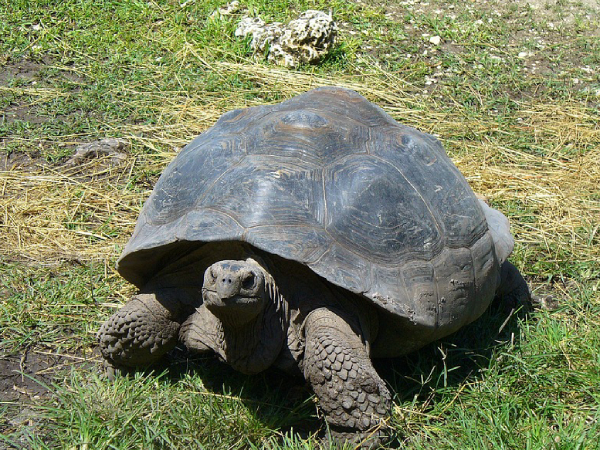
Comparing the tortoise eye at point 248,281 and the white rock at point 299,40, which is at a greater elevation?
the white rock at point 299,40

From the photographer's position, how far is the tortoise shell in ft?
8.88

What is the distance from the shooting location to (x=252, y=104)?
5508mm

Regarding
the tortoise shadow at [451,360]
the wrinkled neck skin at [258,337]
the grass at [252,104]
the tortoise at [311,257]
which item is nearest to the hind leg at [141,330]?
the tortoise at [311,257]

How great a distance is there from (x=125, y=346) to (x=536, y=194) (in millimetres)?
2859

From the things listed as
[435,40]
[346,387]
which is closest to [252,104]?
[435,40]

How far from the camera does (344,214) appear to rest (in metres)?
2.79

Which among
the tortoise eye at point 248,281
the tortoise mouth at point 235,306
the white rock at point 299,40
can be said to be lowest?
the tortoise mouth at point 235,306

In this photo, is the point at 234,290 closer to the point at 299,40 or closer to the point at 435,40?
the point at 299,40

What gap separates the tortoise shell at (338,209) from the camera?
2.71 metres

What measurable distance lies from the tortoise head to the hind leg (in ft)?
1.34

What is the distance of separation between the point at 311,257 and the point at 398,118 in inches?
119

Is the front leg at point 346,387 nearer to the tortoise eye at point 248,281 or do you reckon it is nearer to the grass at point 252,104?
the grass at point 252,104

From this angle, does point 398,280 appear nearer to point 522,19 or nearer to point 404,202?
point 404,202

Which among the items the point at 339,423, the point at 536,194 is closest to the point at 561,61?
the point at 536,194
